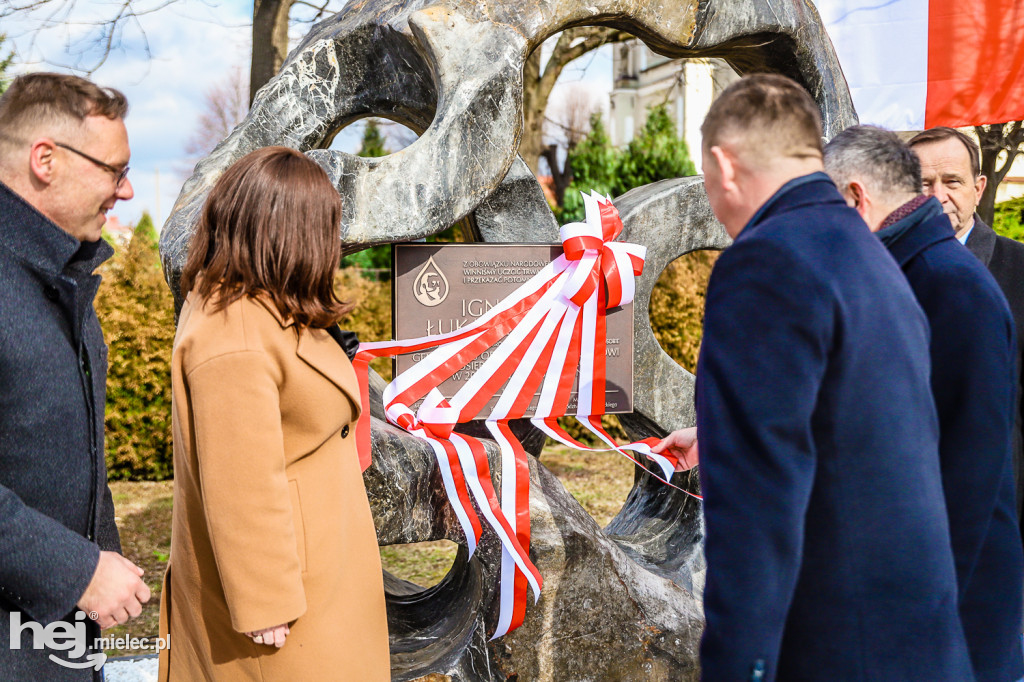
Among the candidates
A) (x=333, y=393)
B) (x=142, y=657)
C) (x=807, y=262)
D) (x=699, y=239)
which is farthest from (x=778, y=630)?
(x=142, y=657)

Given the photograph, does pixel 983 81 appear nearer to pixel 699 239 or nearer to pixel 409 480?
pixel 699 239

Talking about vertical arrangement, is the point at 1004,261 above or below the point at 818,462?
above

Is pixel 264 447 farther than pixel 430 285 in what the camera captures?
No

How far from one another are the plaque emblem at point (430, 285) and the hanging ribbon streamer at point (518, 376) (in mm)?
182

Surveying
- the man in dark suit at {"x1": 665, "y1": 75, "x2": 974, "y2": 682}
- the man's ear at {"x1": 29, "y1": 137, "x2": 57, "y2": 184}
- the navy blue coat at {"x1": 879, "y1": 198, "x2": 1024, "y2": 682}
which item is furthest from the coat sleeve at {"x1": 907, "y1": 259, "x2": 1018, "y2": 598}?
the man's ear at {"x1": 29, "y1": 137, "x2": 57, "y2": 184}

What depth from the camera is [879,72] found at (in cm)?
577

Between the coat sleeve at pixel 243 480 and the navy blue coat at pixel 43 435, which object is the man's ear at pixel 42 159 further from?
the coat sleeve at pixel 243 480

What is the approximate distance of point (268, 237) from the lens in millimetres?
1995

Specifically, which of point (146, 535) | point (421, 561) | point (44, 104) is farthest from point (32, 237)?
point (146, 535)

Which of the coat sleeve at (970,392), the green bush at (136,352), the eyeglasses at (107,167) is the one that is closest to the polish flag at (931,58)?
the coat sleeve at (970,392)

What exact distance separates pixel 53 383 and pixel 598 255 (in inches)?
93.8

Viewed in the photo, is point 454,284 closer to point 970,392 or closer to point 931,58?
point 970,392

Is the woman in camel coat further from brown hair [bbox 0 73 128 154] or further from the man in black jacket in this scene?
brown hair [bbox 0 73 128 154]

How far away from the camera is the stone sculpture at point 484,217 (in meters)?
3.28
